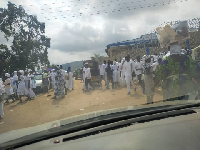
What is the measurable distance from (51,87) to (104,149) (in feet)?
53.0

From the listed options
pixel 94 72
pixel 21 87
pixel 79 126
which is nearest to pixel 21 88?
pixel 21 87

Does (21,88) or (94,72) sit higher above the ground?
(94,72)

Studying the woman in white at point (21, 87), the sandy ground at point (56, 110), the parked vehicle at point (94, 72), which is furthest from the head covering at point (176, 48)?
the parked vehicle at point (94, 72)

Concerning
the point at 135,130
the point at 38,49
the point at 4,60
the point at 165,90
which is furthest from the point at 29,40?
the point at 135,130

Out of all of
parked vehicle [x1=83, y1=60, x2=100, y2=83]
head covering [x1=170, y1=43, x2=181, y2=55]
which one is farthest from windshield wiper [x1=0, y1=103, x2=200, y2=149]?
parked vehicle [x1=83, y1=60, x2=100, y2=83]

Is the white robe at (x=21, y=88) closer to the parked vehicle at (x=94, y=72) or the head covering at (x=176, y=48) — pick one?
the parked vehicle at (x=94, y=72)

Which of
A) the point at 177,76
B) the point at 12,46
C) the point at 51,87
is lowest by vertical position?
the point at 51,87

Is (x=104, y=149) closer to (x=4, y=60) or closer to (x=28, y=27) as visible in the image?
(x=28, y=27)

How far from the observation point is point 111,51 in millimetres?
29359

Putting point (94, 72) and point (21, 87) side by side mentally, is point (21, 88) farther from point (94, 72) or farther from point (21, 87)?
point (94, 72)

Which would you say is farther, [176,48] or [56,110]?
[56,110]

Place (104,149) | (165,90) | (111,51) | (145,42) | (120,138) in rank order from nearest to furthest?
1. (104,149)
2. (120,138)
3. (165,90)
4. (145,42)
5. (111,51)

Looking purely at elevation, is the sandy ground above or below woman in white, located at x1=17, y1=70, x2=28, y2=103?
below

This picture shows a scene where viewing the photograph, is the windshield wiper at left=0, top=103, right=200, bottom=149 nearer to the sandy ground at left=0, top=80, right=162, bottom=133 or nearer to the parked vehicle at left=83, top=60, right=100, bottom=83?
the sandy ground at left=0, top=80, right=162, bottom=133
